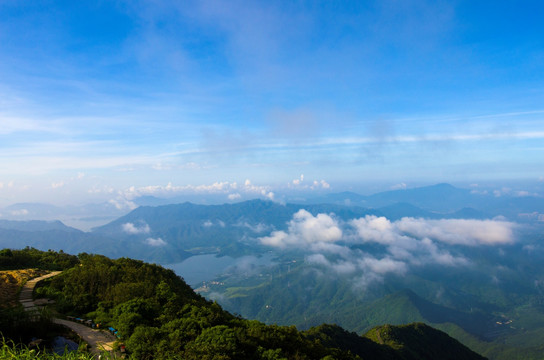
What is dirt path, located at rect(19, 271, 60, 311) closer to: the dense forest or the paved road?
the paved road

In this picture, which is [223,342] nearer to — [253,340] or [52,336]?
[253,340]

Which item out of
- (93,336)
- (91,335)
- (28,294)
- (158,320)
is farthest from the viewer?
(28,294)

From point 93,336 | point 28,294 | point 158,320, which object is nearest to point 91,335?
point 93,336

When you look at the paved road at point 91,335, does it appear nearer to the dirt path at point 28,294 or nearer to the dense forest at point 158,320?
the dirt path at point 28,294

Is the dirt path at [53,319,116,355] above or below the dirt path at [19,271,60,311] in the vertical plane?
below

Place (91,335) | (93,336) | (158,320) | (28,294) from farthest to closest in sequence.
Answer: (28,294) → (158,320) → (91,335) → (93,336)

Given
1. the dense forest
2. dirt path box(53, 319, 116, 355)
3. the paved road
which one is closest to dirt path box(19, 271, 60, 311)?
the paved road

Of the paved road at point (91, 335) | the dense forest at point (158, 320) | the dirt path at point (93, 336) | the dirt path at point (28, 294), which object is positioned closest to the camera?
the dense forest at point (158, 320)

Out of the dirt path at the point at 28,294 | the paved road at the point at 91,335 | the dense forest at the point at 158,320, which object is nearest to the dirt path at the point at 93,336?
the paved road at the point at 91,335

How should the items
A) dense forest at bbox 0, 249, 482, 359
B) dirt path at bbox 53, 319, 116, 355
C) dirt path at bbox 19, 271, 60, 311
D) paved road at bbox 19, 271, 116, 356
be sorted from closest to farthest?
dense forest at bbox 0, 249, 482, 359
paved road at bbox 19, 271, 116, 356
dirt path at bbox 53, 319, 116, 355
dirt path at bbox 19, 271, 60, 311

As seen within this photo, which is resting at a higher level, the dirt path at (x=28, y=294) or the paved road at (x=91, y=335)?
the dirt path at (x=28, y=294)

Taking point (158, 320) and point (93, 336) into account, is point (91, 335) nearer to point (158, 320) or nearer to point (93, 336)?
point (93, 336)

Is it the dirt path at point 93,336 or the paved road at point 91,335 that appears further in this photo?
the dirt path at point 93,336
